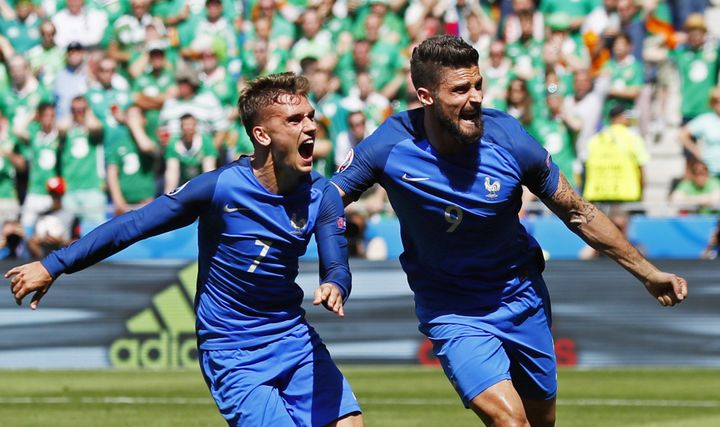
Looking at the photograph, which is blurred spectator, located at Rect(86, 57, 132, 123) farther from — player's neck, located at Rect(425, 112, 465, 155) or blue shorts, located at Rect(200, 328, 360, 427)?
blue shorts, located at Rect(200, 328, 360, 427)

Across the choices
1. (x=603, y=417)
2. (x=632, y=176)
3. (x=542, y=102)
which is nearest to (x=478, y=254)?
(x=603, y=417)

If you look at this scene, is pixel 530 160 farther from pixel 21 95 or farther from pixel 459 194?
pixel 21 95

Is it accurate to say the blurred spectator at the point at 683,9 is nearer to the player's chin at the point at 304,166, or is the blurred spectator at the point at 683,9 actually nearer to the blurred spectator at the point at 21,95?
the blurred spectator at the point at 21,95

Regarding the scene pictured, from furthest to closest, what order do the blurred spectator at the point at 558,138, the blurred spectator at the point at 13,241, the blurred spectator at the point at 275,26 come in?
the blurred spectator at the point at 275,26 → the blurred spectator at the point at 558,138 → the blurred spectator at the point at 13,241

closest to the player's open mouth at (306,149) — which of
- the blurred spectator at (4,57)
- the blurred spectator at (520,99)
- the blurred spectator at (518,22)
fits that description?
the blurred spectator at (520,99)

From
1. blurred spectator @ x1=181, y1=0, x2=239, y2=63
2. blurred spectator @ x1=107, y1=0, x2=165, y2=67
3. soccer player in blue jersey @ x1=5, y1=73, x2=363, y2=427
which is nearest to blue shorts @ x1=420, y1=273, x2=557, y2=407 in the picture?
soccer player in blue jersey @ x1=5, y1=73, x2=363, y2=427

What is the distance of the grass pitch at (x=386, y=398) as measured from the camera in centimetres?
1147

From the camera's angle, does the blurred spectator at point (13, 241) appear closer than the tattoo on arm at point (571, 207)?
No

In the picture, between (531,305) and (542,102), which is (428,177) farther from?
(542,102)

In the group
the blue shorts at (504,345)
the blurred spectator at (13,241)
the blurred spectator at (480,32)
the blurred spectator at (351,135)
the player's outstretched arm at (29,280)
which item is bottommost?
the blurred spectator at (13,241)

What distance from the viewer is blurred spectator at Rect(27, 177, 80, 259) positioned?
15.6 meters

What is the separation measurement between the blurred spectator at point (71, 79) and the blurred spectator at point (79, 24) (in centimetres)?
76

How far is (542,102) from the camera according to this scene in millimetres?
17141

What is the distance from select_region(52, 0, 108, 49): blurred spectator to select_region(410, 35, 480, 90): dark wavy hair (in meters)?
12.5
